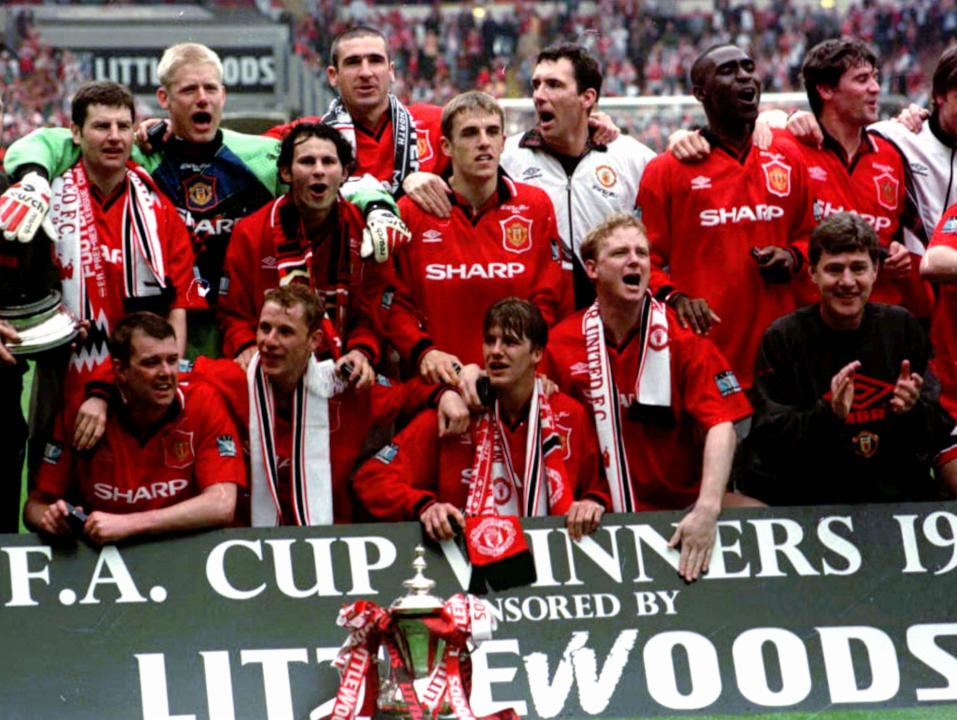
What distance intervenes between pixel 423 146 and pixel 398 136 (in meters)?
0.19

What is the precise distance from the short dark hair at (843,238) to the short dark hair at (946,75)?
44.2 inches

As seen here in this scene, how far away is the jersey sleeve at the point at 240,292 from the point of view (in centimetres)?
653

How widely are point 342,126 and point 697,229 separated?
1.53 meters

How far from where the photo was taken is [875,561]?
19.3 ft

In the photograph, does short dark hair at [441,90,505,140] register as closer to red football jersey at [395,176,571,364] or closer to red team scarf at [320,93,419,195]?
red football jersey at [395,176,571,364]

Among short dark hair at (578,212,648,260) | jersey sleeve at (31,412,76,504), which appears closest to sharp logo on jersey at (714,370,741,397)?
short dark hair at (578,212,648,260)

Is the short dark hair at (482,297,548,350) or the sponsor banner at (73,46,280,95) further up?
A: the sponsor banner at (73,46,280,95)

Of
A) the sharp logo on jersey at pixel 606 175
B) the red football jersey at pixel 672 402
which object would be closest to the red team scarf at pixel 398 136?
the sharp logo on jersey at pixel 606 175

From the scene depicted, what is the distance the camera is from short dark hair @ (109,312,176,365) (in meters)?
5.79

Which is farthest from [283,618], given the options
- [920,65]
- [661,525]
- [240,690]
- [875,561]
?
[920,65]

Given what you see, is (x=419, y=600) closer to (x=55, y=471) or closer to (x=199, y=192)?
(x=55, y=471)

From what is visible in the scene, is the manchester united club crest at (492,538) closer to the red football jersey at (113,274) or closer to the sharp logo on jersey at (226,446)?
the sharp logo on jersey at (226,446)

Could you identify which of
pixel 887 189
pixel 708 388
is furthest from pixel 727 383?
pixel 887 189

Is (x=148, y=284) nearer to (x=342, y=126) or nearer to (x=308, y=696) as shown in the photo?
(x=342, y=126)
